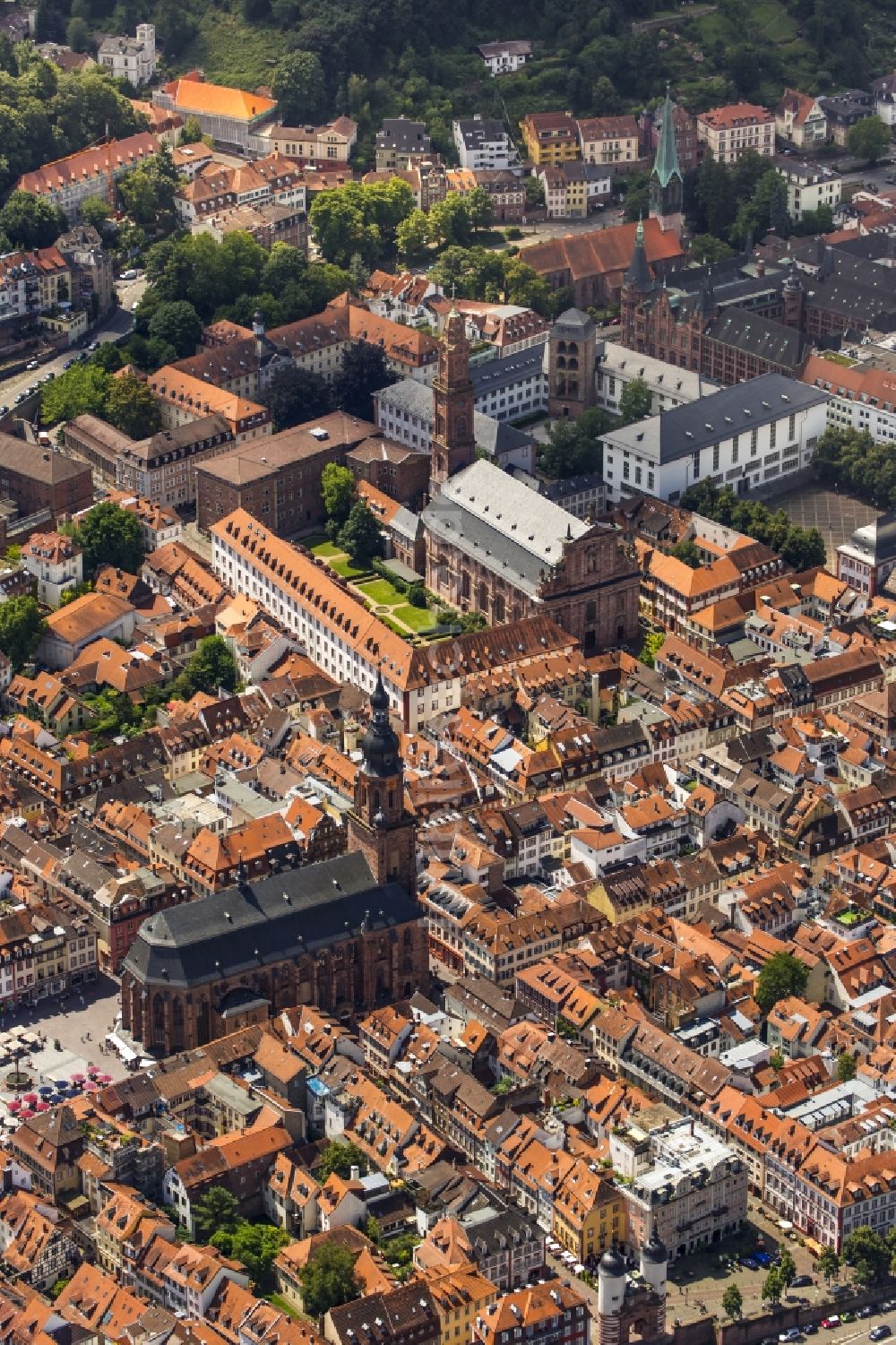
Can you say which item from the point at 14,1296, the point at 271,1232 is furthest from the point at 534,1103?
the point at 14,1296

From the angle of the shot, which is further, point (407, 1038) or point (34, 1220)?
point (407, 1038)

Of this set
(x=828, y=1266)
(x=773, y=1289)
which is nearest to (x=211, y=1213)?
(x=773, y=1289)

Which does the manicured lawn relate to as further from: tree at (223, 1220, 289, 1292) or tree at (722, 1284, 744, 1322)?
tree at (722, 1284, 744, 1322)

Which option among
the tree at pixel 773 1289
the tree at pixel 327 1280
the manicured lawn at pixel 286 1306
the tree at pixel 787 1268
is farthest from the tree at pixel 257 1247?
the tree at pixel 787 1268

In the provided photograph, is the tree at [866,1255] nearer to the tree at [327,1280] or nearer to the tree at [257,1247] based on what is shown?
the tree at [327,1280]

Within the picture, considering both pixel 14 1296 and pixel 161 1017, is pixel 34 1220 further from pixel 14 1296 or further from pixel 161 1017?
pixel 161 1017
